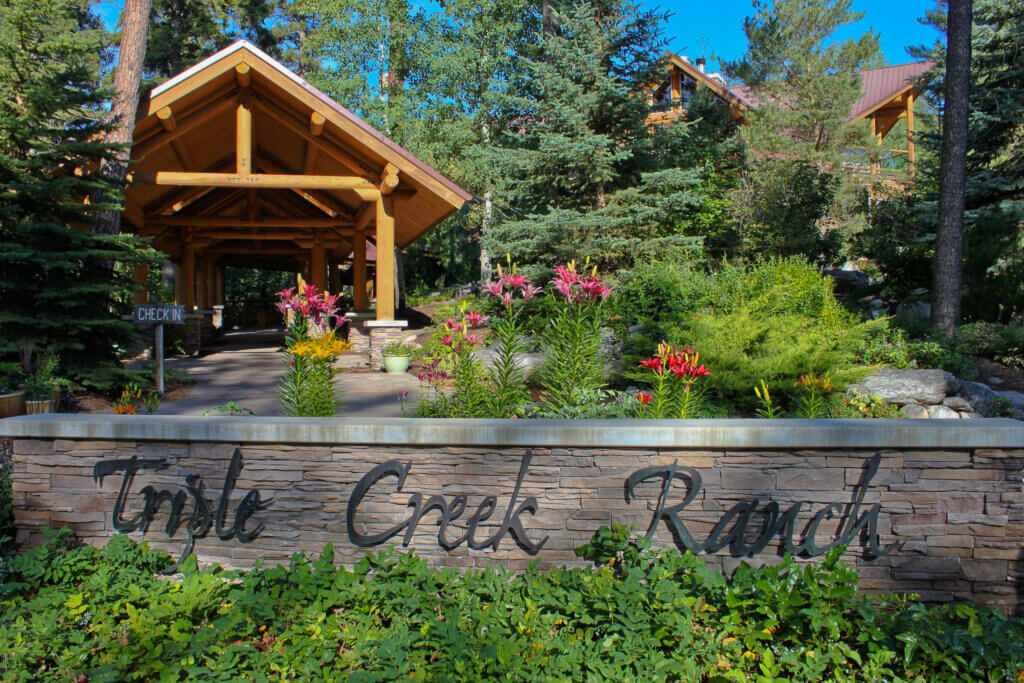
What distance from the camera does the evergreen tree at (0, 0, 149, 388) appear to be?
6.32 meters

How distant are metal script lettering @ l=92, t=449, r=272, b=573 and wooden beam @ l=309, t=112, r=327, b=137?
6860 millimetres

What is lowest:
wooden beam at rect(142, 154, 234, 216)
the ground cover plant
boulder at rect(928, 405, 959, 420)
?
the ground cover plant

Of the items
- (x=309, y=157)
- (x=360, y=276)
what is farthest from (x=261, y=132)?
(x=360, y=276)

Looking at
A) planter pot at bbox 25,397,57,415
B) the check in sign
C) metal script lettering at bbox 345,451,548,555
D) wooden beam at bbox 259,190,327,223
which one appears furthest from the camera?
wooden beam at bbox 259,190,327,223

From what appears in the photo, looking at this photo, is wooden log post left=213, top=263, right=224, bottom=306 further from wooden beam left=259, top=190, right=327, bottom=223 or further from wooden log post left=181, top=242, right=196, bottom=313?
wooden beam left=259, top=190, right=327, bottom=223

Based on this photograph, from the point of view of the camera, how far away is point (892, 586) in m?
3.73

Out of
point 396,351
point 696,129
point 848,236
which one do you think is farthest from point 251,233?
point 848,236

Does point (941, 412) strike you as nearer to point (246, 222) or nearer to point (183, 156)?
point (183, 156)

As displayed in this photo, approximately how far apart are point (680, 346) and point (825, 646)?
3.82 m

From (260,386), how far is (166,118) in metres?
4.14

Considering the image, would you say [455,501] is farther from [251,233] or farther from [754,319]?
[251,233]

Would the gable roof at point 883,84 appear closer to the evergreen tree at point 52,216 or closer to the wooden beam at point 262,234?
the wooden beam at point 262,234

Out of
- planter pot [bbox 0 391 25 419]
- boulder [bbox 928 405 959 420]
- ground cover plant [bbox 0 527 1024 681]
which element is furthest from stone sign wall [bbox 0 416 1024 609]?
boulder [bbox 928 405 959 420]

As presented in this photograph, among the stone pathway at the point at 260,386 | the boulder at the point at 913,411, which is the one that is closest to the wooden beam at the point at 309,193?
the stone pathway at the point at 260,386
